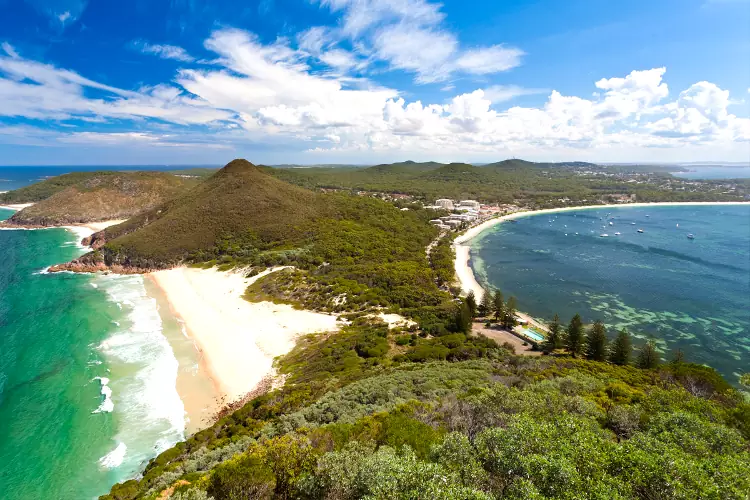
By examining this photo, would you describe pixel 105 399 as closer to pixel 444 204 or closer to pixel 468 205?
pixel 444 204

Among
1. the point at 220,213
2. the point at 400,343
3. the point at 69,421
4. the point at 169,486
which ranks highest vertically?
the point at 220,213

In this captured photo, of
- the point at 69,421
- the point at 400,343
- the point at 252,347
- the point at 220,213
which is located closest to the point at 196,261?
the point at 220,213

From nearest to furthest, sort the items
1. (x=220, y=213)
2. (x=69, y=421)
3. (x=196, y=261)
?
(x=69, y=421)
(x=196, y=261)
(x=220, y=213)

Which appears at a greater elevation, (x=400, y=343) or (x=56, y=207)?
(x=56, y=207)

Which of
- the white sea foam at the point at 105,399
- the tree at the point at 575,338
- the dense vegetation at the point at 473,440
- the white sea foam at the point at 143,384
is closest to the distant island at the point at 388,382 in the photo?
the dense vegetation at the point at 473,440

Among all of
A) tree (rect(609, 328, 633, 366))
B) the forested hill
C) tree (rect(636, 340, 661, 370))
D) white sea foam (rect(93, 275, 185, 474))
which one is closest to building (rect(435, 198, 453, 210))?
the forested hill

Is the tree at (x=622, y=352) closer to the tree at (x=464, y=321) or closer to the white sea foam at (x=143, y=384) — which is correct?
the tree at (x=464, y=321)

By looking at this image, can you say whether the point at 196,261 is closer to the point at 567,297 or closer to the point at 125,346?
the point at 125,346
